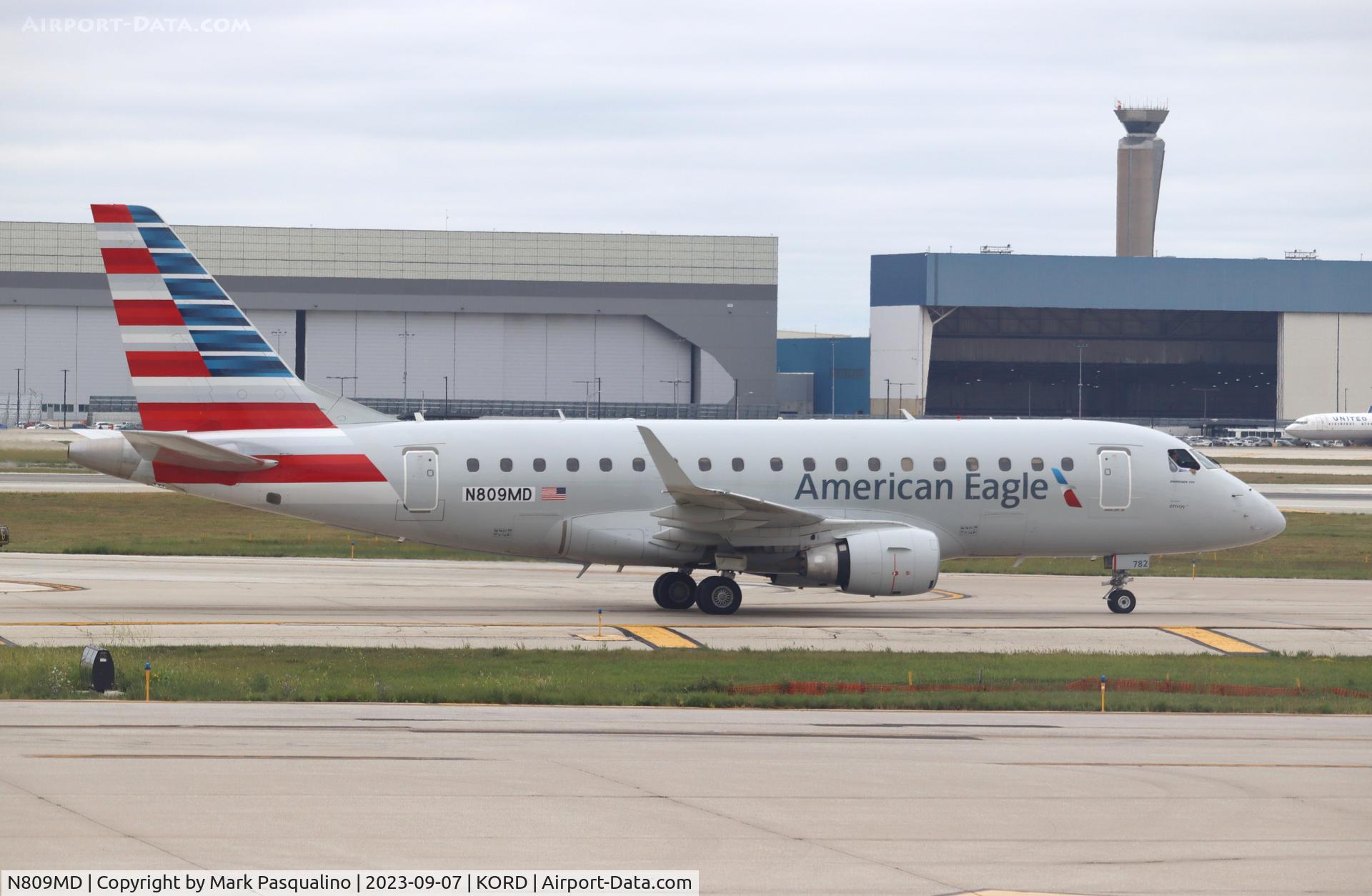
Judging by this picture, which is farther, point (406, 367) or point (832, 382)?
point (832, 382)

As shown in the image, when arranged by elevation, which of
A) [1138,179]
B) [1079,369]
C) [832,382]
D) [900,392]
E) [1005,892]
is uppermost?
[1138,179]

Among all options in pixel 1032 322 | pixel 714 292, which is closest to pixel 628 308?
pixel 714 292

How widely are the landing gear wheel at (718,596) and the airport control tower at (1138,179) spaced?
5123 inches

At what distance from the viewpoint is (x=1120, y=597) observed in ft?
104

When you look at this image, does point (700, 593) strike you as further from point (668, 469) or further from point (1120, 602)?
point (1120, 602)

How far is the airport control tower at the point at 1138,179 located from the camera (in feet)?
506

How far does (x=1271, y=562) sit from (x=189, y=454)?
29.8 metres

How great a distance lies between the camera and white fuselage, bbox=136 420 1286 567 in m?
30.3

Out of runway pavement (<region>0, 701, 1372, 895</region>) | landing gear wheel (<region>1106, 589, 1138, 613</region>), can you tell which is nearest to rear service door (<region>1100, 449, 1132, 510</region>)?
landing gear wheel (<region>1106, 589, 1138, 613</region>)

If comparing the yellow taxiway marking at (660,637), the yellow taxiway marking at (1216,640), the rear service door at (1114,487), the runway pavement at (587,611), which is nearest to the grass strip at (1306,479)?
the runway pavement at (587,611)

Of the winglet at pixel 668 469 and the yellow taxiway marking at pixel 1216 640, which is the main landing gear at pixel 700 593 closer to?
the winglet at pixel 668 469

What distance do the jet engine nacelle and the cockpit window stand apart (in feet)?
20.0

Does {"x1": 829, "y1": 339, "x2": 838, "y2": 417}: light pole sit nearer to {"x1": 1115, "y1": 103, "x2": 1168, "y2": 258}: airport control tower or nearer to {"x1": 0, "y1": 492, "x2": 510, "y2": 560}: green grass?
{"x1": 1115, "y1": 103, "x2": 1168, "y2": 258}: airport control tower

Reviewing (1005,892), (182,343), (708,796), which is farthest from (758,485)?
(1005,892)
